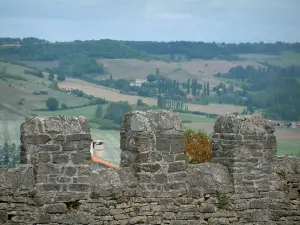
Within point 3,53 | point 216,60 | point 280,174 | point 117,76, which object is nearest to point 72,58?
point 117,76

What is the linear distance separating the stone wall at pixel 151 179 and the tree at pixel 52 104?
4856cm

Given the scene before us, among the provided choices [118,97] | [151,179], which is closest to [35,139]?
[151,179]

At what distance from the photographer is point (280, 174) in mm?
14570

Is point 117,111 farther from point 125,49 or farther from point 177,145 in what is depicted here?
point 177,145

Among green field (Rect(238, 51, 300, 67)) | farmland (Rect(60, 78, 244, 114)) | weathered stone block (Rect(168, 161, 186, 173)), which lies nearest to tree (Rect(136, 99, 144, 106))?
farmland (Rect(60, 78, 244, 114))

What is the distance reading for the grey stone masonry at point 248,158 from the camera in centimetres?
1391

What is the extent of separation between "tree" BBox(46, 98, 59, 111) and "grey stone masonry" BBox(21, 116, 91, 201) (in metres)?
49.7

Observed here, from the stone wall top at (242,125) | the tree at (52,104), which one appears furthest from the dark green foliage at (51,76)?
the stone wall top at (242,125)

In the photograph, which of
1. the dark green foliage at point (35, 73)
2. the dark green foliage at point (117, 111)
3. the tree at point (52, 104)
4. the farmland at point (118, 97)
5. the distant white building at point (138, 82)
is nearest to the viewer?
the tree at point (52, 104)

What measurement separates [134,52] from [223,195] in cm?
9678

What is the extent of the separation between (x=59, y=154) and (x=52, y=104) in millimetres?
51686

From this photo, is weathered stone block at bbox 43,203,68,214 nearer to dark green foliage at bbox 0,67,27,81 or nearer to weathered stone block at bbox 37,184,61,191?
weathered stone block at bbox 37,184,61,191

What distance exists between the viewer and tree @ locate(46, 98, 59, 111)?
6238 cm

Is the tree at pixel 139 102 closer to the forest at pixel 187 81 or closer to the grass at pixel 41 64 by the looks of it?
the forest at pixel 187 81
